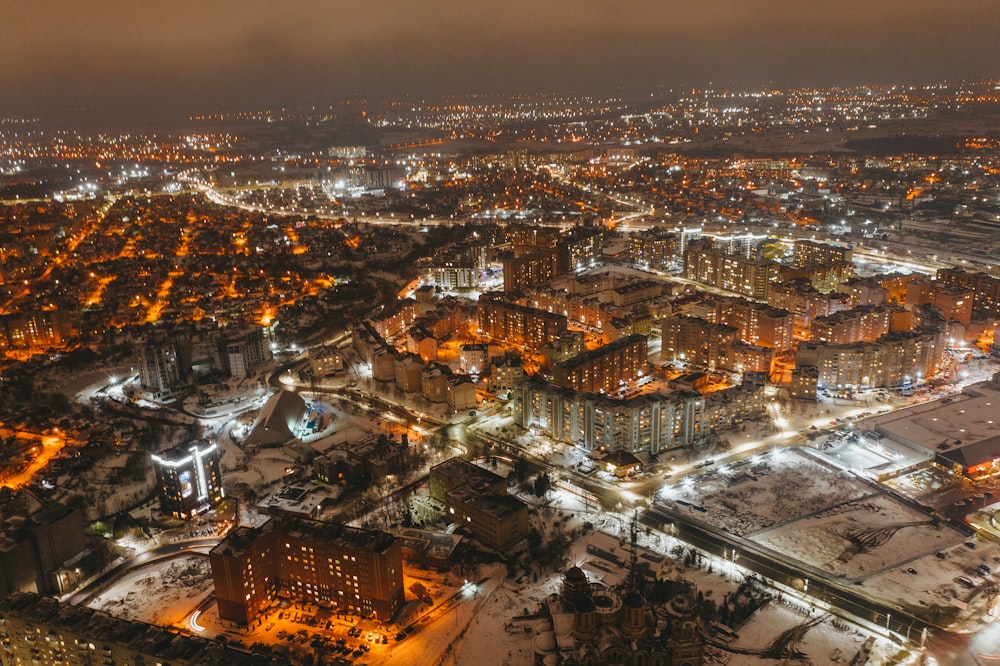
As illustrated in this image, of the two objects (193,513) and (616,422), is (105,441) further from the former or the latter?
(616,422)

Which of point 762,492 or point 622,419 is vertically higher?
point 622,419

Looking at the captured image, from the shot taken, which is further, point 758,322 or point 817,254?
point 817,254

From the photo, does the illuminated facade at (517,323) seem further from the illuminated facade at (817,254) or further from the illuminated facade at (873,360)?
the illuminated facade at (817,254)

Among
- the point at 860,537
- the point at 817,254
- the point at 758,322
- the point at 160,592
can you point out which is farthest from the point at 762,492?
the point at 817,254

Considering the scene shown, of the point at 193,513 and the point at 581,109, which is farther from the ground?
the point at 581,109

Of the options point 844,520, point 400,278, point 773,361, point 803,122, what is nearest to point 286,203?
point 400,278

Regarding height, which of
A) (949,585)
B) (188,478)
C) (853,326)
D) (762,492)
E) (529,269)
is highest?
(529,269)

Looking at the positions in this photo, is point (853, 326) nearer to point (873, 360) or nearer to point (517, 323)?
point (873, 360)

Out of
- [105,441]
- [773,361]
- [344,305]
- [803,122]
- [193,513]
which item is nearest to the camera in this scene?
[193,513]
